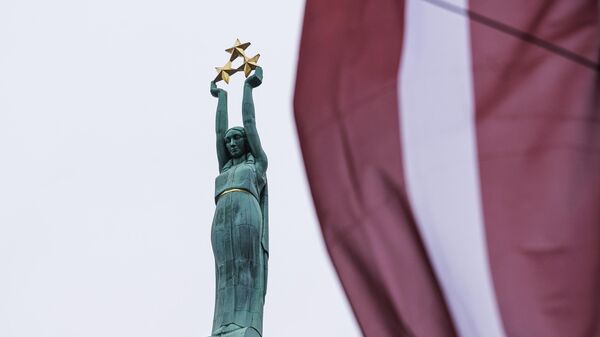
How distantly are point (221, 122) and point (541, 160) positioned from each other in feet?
40.5

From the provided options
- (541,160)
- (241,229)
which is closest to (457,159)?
(541,160)

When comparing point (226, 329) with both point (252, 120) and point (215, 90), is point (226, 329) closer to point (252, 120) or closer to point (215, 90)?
point (252, 120)

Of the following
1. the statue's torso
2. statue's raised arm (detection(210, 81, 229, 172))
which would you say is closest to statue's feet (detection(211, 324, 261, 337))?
the statue's torso

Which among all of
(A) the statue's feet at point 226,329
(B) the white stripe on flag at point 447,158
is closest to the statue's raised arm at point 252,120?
(A) the statue's feet at point 226,329

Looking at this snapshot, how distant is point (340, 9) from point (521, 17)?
888 mm

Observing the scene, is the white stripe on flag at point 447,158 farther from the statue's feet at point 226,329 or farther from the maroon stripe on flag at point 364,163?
the statue's feet at point 226,329

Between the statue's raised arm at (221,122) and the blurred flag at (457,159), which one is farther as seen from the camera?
the statue's raised arm at (221,122)

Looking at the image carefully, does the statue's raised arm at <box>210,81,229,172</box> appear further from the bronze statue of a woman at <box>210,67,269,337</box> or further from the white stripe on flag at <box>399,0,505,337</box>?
the white stripe on flag at <box>399,0,505,337</box>

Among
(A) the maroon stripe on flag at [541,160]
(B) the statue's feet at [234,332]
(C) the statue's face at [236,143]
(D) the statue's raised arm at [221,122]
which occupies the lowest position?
(A) the maroon stripe on flag at [541,160]

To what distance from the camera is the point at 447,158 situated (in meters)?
5.65

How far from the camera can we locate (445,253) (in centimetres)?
549

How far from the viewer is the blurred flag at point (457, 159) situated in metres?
5.29

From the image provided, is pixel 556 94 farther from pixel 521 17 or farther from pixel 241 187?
pixel 241 187

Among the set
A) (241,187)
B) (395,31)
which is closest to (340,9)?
(395,31)
